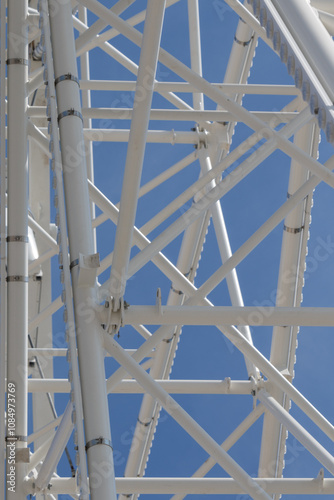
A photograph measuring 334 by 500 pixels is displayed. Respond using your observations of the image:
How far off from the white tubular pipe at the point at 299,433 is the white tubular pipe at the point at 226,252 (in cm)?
71

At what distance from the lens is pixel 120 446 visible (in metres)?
32.4

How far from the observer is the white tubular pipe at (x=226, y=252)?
14.6 meters

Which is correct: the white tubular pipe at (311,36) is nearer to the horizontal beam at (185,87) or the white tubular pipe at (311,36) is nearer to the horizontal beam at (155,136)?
the horizontal beam at (185,87)

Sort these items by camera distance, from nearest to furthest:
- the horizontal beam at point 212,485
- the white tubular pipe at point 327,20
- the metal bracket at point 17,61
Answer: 1. the white tubular pipe at point 327,20
2. the horizontal beam at point 212,485
3. the metal bracket at point 17,61

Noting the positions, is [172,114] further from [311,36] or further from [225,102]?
[311,36]

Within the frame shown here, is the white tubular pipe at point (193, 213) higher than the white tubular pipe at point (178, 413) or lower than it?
higher

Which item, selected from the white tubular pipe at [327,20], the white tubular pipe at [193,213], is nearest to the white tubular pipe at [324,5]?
the white tubular pipe at [327,20]

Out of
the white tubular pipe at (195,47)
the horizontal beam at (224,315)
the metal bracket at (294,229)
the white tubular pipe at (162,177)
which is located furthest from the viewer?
the white tubular pipe at (195,47)

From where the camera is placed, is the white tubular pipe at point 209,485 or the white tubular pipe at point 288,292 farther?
the white tubular pipe at point 288,292

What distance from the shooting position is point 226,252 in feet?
50.5

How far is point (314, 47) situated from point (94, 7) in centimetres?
468

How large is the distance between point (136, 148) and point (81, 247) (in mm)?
1041

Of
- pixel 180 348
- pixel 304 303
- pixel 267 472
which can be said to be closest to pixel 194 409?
pixel 180 348

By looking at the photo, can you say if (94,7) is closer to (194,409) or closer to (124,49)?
(194,409)
